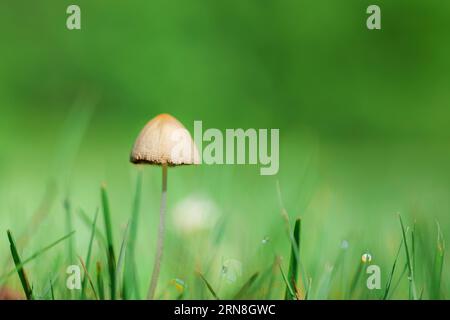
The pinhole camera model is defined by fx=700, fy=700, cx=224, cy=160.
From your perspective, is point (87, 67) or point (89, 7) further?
point (87, 67)

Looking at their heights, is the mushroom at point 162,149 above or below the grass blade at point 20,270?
above

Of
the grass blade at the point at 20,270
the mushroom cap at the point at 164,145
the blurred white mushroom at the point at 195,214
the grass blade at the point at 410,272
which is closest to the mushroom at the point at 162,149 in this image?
the mushroom cap at the point at 164,145

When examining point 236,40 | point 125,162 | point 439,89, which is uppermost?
point 236,40

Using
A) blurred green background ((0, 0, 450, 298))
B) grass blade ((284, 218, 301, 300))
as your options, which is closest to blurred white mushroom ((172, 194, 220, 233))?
blurred green background ((0, 0, 450, 298))

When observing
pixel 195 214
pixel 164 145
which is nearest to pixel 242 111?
pixel 195 214

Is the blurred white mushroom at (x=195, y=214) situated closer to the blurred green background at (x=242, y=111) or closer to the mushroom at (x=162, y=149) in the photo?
the blurred green background at (x=242, y=111)
